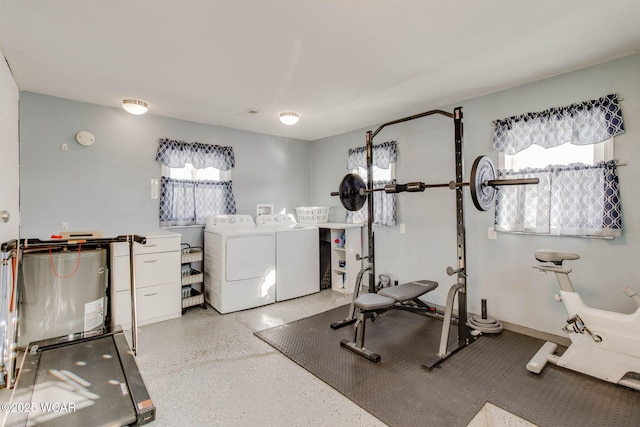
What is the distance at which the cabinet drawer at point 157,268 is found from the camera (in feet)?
11.1

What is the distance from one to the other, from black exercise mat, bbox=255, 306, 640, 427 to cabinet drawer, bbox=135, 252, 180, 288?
1335 millimetres

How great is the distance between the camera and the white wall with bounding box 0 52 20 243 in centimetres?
240

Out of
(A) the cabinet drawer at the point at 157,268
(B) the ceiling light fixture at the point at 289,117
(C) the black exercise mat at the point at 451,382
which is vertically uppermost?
(B) the ceiling light fixture at the point at 289,117

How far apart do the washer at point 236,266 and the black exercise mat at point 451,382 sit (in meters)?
0.83

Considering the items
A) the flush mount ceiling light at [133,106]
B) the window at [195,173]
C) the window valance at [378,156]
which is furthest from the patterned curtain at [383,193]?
the flush mount ceiling light at [133,106]

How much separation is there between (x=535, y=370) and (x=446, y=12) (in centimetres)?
266

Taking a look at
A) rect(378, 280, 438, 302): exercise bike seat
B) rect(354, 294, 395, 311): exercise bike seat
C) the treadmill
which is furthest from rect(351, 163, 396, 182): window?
the treadmill

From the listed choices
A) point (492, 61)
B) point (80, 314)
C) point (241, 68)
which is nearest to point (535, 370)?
point (492, 61)

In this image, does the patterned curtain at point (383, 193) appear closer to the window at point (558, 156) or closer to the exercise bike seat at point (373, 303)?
the window at point (558, 156)

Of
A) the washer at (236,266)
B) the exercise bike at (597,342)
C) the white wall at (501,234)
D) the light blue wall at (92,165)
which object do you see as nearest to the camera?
the exercise bike at (597,342)

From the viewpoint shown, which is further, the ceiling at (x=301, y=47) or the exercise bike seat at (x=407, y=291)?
the exercise bike seat at (x=407, y=291)

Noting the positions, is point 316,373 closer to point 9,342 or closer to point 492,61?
point 9,342

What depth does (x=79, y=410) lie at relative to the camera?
1.78m

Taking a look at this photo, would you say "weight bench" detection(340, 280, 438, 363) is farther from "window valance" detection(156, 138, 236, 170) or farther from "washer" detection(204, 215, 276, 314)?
"window valance" detection(156, 138, 236, 170)
